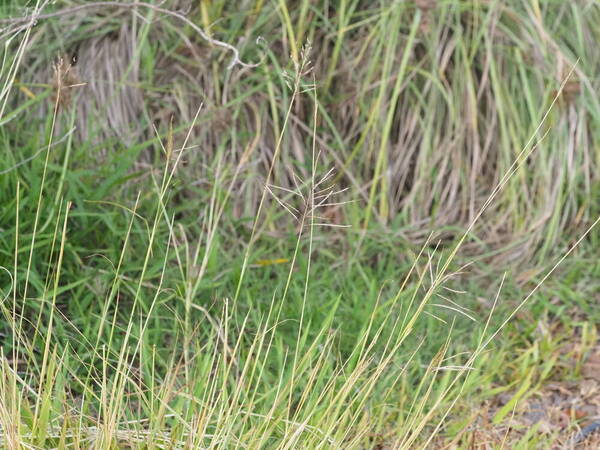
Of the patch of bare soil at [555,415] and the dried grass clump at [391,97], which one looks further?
the dried grass clump at [391,97]

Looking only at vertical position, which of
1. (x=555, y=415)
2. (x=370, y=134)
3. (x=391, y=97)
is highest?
(x=391, y=97)

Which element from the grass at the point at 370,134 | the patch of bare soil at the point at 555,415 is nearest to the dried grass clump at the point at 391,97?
the grass at the point at 370,134

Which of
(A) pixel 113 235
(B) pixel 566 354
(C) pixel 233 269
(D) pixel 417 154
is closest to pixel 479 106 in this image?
(D) pixel 417 154

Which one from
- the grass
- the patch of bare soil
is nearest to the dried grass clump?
the grass

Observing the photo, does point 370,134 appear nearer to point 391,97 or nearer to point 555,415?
point 391,97

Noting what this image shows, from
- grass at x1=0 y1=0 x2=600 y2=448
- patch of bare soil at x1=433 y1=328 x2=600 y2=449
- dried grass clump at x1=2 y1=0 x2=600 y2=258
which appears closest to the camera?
patch of bare soil at x1=433 y1=328 x2=600 y2=449

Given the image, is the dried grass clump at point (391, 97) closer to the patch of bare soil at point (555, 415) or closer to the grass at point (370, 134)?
the grass at point (370, 134)

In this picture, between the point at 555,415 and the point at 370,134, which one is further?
the point at 370,134

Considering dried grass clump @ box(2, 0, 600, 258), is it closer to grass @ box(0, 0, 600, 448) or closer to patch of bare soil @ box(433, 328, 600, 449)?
grass @ box(0, 0, 600, 448)

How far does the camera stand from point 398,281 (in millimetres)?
2938

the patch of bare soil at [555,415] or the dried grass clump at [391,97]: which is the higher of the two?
the dried grass clump at [391,97]

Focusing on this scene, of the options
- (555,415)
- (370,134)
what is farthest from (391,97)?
(555,415)

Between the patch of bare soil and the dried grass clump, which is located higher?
the dried grass clump

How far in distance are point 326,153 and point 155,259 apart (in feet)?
3.00
